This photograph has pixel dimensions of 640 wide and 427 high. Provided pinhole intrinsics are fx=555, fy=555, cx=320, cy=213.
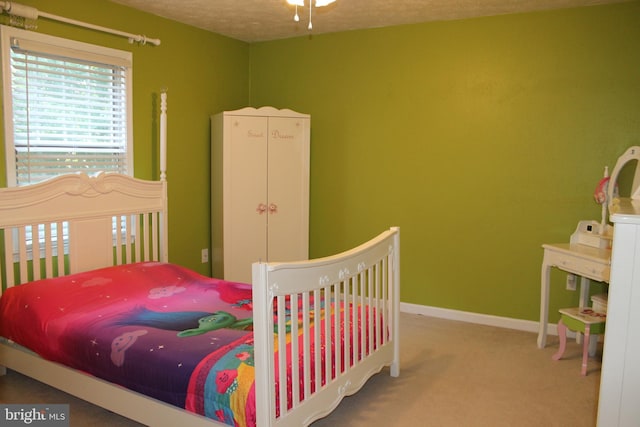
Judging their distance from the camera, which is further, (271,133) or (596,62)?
(271,133)

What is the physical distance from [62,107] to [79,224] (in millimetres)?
744

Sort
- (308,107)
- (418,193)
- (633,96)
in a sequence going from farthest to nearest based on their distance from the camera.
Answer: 1. (308,107)
2. (418,193)
3. (633,96)

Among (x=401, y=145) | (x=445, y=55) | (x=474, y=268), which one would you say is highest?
(x=445, y=55)

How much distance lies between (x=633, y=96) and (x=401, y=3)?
5.37ft

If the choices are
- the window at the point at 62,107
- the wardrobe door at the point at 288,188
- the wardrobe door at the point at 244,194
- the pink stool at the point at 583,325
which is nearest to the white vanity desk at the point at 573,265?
the pink stool at the point at 583,325

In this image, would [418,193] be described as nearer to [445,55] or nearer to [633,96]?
[445,55]

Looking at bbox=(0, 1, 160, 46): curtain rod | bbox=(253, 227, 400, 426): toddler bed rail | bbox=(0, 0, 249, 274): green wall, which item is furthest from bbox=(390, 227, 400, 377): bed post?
bbox=(0, 1, 160, 46): curtain rod

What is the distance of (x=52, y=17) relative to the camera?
331cm

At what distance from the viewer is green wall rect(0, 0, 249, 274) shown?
379 cm

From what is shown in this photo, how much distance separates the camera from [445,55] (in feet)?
13.7

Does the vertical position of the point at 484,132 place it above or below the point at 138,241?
above

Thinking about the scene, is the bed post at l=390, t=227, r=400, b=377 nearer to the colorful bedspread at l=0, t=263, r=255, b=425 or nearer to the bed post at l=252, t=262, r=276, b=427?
the colorful bedspread at l=0, t=263, r=255, b=425

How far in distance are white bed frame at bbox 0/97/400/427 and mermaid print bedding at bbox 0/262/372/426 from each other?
9 cm

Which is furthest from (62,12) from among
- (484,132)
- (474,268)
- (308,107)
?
(474,268)
